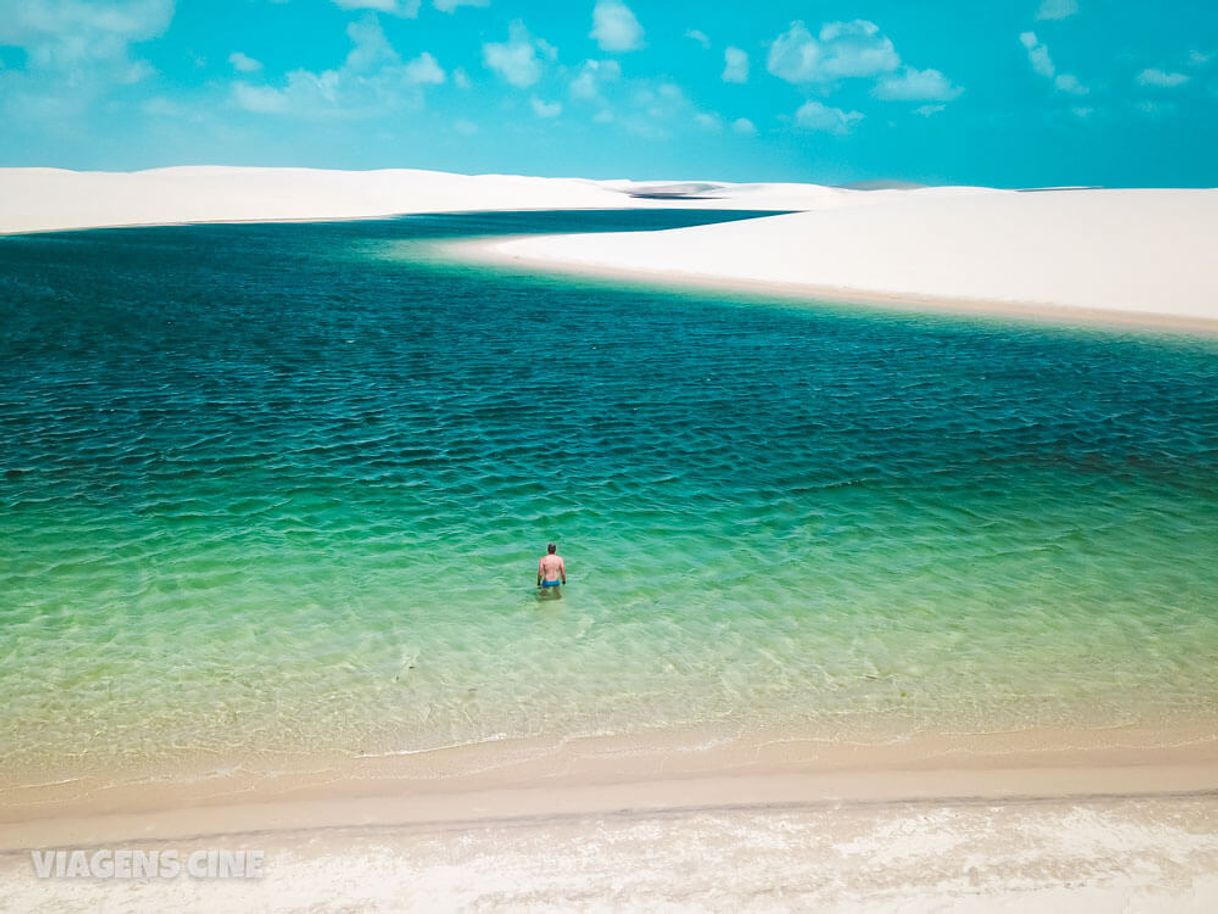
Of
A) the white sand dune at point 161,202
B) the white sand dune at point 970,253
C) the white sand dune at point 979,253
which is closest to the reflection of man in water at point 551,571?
the white sand dune at point 970,253

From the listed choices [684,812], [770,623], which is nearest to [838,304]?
[770,623]

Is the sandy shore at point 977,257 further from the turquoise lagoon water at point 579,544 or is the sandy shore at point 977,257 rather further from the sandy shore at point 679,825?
the sandy shore at point 679,825

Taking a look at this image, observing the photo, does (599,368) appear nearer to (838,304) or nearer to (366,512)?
(366,512)

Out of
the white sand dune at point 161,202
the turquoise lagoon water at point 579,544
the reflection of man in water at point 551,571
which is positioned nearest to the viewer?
the turquoise lagoon water at point 579,544

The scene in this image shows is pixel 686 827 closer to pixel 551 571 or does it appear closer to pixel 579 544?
pixel 551 571

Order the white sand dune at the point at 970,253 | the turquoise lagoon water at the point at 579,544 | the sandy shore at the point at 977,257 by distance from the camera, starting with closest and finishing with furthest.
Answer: the turquoise lagoon water at the point at 579,544 < the sandy shore at the point at 977,257 < the white sand dune at the point at 970,253

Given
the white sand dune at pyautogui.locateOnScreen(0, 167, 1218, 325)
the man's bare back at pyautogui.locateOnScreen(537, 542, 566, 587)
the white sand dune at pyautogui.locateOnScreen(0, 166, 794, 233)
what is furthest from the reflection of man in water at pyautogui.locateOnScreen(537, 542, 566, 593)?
the white sand dune at pyautogui.locateOnScreen(0, 166, 794, 233)

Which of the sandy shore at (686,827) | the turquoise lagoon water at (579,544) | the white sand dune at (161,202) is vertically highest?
the white sand dune at (161,202)

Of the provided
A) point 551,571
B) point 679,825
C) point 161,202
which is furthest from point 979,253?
point 161,202
